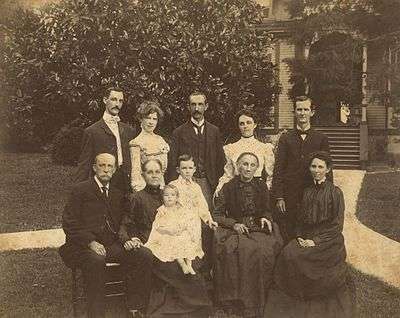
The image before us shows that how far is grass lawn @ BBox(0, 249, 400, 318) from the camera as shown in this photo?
3729mm

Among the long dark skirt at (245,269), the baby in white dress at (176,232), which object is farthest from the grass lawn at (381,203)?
the baby in white dress at (176,232)

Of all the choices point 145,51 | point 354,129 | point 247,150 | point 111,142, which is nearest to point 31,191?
point 145,51

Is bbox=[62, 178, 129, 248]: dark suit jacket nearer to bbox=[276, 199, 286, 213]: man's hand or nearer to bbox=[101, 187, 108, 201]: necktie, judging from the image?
bbox=[101, 187, 108, 201]: necktie

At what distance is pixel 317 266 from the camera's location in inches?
136

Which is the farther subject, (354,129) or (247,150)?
(354,129)

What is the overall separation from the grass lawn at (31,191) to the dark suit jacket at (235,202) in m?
3.65

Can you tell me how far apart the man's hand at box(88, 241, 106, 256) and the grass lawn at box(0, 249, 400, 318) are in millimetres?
604

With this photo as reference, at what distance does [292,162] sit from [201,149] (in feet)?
2.30

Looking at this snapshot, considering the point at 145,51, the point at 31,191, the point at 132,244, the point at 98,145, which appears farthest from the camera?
the point at 31,191

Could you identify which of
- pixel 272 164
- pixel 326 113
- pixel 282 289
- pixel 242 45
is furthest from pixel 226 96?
pixel 326 113

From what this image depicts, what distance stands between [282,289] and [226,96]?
10.8 feet

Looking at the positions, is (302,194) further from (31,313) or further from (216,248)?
(31,313)

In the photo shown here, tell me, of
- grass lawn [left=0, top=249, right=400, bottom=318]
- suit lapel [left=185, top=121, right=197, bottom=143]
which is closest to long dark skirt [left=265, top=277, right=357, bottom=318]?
grass lawn [left=0, top=249, right=400, bottom=318]

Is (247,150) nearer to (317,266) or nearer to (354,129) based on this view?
(317,266)
